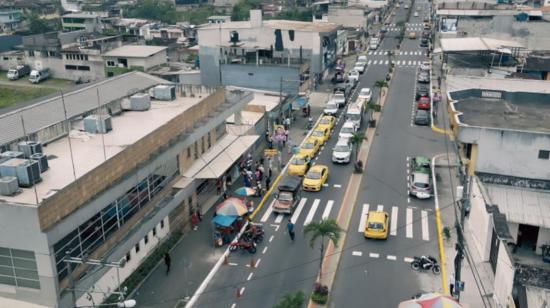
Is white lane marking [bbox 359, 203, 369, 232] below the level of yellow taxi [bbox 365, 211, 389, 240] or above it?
below

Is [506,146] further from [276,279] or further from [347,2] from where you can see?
[347,2]

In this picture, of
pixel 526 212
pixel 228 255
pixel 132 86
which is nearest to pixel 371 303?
pixel 228 255

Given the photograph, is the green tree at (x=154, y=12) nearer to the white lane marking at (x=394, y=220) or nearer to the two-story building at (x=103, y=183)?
the two-story building at (x=103, y=183)

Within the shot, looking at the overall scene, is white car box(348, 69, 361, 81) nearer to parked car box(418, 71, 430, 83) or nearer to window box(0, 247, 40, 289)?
parked car box(418, 71, 430, 83)

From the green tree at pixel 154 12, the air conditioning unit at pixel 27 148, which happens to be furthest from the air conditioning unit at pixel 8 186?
the green tree at pixel 154 12

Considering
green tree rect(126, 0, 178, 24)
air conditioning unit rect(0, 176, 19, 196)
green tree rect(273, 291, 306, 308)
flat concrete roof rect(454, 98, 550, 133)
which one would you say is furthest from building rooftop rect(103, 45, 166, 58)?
green tree rect(126, 0, 178, 24)

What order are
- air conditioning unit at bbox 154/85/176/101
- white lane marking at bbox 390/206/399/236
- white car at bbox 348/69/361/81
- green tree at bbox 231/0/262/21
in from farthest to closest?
green tree at bbox 231/0/262/21 → white car at bbox 348/69/361/81 → air conditioning unit at bbox 154/85/176/101 → white lane marking at bbox 390/206/399/236
